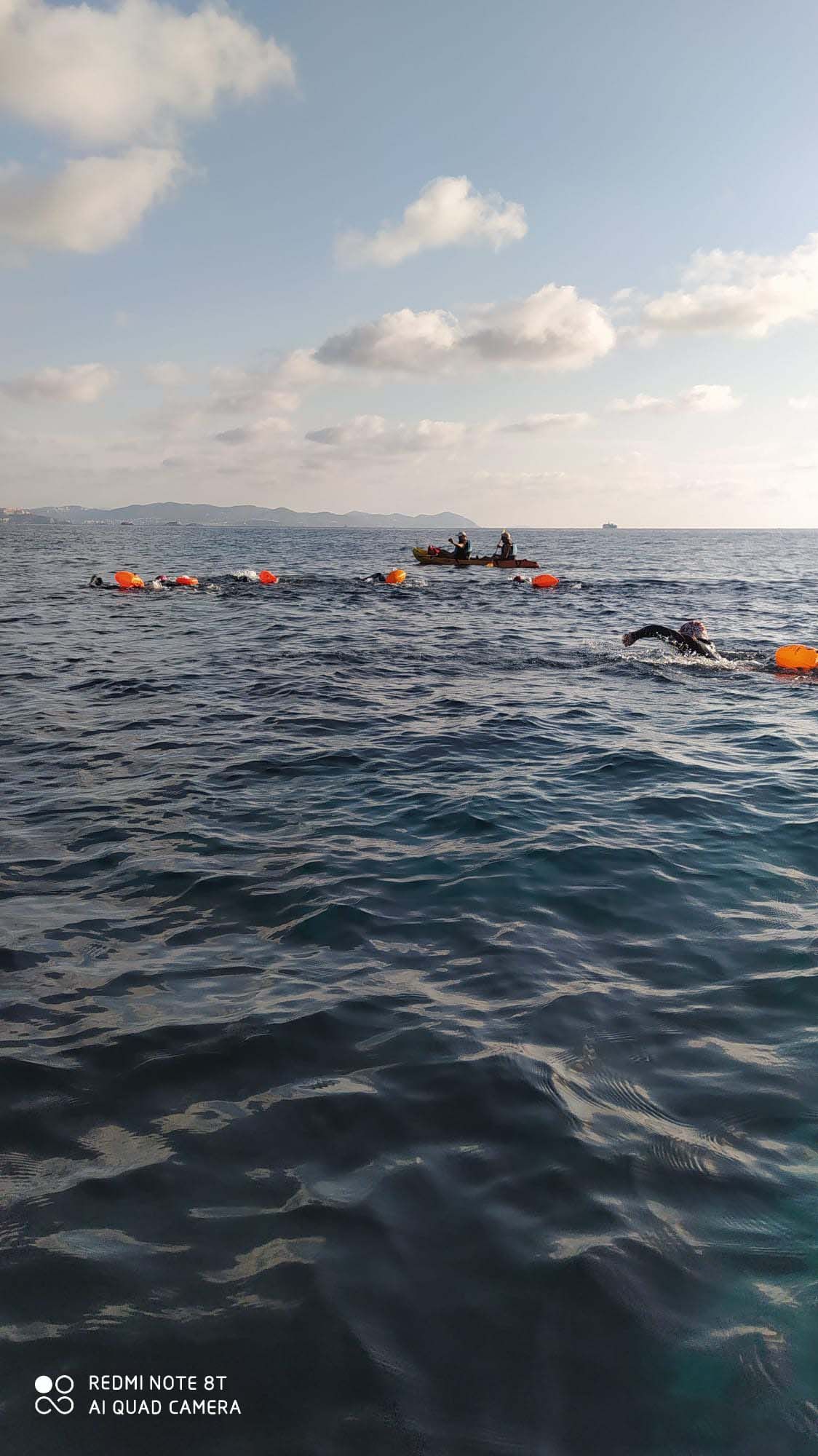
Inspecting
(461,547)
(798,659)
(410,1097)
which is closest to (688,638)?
(798,659)

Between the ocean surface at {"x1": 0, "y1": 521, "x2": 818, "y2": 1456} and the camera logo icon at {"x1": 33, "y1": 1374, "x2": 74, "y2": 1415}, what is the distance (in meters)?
0.02

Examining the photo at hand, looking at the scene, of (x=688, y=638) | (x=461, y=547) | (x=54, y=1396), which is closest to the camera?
(x=54, y=1396)

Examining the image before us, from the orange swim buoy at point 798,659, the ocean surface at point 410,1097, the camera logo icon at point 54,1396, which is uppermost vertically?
the orange swim buoy at point 798,659

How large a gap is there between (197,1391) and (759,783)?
8.78m

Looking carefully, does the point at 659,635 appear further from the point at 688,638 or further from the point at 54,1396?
the point at 54,1396

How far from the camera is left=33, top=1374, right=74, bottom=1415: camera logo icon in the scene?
8.23ft

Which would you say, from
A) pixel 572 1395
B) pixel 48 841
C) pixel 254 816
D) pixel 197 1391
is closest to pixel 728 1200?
pixel 572 1395

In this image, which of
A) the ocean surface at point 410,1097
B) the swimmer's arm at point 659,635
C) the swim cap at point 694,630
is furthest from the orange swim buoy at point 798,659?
the ocean surface at point 410,1097

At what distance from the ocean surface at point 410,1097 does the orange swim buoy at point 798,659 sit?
7025 mm

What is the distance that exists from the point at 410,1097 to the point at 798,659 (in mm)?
15698

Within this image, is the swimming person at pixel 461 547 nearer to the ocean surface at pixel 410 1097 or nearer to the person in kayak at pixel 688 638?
the person in kayak at pixel 688 638

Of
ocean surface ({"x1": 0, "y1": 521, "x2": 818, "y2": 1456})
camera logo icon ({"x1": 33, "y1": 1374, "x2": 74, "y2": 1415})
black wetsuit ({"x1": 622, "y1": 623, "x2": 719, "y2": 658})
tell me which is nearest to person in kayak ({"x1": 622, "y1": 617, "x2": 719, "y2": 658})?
black wetsuit ({"x1": 622, "y1": 623, "x2": 719, "y2": 658})

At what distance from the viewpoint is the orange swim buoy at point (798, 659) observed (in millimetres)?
16359

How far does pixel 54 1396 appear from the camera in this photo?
2568 millimetres
